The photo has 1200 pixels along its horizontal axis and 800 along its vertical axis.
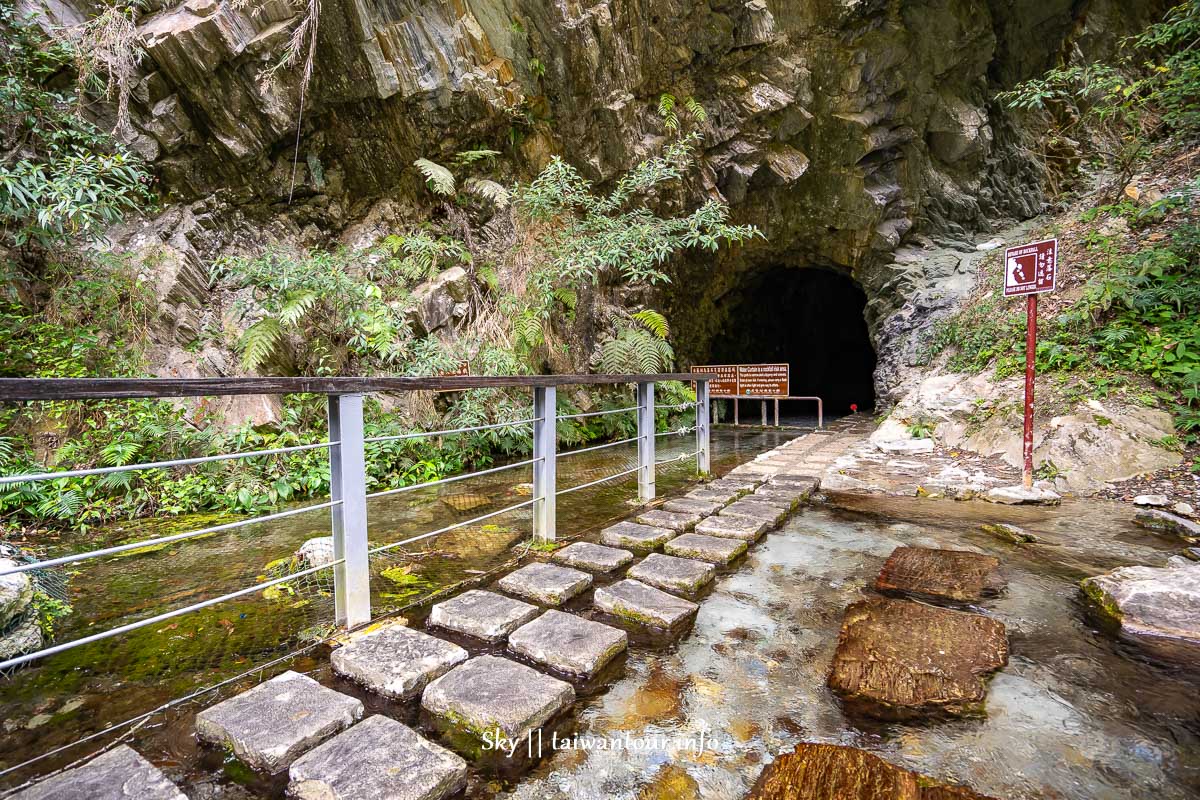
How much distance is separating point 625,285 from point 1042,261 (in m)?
6.02

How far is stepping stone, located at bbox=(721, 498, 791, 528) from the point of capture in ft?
10.6

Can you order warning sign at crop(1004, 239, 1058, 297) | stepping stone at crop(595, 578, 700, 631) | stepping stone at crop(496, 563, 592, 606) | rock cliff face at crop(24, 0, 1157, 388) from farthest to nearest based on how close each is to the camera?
1. rock cliff face at crop(24, 0, 1157, 388)
2. warning sign at crop(1004, 239, 1058, 297)
3. stepping stone at crop(496, 563, 592, 606)
4. stepping stone at crop(595, 578, 700, 631)

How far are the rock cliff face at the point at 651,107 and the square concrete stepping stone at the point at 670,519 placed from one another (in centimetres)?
621

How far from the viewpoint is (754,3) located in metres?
7.41

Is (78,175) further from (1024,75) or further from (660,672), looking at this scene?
(1024,75)

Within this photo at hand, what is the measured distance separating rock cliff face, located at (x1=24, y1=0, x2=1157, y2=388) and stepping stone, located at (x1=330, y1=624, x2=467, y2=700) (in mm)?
6759

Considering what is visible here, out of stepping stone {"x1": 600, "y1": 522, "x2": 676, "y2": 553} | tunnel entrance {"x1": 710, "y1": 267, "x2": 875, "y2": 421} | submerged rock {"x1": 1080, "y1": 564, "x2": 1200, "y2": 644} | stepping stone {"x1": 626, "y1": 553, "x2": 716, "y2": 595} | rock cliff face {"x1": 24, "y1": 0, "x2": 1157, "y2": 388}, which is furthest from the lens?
tunnel entrance {"x1": 710, "y1": 267, "x2": 875, "y2": 421}

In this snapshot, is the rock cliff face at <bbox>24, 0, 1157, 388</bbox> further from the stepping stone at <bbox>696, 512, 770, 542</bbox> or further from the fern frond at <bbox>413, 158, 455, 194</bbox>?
the stepping stone at <bbox>696, 512, 770, 542</bbox>

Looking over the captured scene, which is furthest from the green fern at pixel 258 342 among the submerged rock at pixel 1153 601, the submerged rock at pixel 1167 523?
the submerged rock at pixel 1167 523

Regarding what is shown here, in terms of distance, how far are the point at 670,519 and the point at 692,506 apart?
0.38 meters

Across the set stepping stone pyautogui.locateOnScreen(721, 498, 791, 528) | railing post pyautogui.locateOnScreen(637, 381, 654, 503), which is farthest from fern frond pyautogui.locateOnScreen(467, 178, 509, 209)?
stepping stone pyautogui.locateOnScreen(721, 498, 791, 528)

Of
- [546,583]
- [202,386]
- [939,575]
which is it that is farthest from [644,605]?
[202,386]

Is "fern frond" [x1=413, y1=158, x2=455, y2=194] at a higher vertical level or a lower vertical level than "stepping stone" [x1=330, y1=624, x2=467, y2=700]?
higher

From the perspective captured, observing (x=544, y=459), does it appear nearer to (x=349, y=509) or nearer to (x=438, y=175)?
(x=349, y=509)
